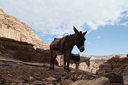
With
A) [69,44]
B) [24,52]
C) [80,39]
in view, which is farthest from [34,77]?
[24,52]

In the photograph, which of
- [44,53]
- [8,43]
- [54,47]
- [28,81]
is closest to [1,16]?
[8,43]

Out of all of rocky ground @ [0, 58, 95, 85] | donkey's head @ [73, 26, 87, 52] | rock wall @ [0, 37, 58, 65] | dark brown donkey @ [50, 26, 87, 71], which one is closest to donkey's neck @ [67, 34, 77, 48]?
dark brown donkey @ [50, 26, 87, 71]

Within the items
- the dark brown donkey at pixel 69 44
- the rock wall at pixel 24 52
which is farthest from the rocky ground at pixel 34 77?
the rock wall at pixel 24 52

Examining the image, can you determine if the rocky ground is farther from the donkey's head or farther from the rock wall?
the rock wall

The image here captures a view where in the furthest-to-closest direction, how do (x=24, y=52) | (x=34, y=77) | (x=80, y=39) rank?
(x=24, y=52) < (x=80, y=39) < (x=34, y=77)

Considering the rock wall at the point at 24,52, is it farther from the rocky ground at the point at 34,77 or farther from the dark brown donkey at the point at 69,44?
the rocky ground at the point at 34,77

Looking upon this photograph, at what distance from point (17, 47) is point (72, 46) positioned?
16.4m

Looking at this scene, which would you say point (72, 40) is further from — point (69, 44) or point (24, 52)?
point (24, 52)

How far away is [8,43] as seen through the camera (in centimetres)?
1744

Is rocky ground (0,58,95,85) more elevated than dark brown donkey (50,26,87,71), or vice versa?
dark brown donkey (50,26,87,71)

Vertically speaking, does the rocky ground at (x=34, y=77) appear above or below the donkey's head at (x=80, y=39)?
below

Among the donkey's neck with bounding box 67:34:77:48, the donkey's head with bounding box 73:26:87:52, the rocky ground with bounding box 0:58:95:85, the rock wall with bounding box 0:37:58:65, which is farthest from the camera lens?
the rock wall with bounding box 0:37:58:65

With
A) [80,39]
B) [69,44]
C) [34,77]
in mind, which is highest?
[80,39]

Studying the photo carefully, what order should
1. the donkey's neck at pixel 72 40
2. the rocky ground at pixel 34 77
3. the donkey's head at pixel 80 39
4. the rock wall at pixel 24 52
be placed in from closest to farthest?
the rocky ground at pixel 34 77, the donkey's head at pixel 80 39, the donkey's neck at pixel 72 40, the rock wall at pixel 24 52
